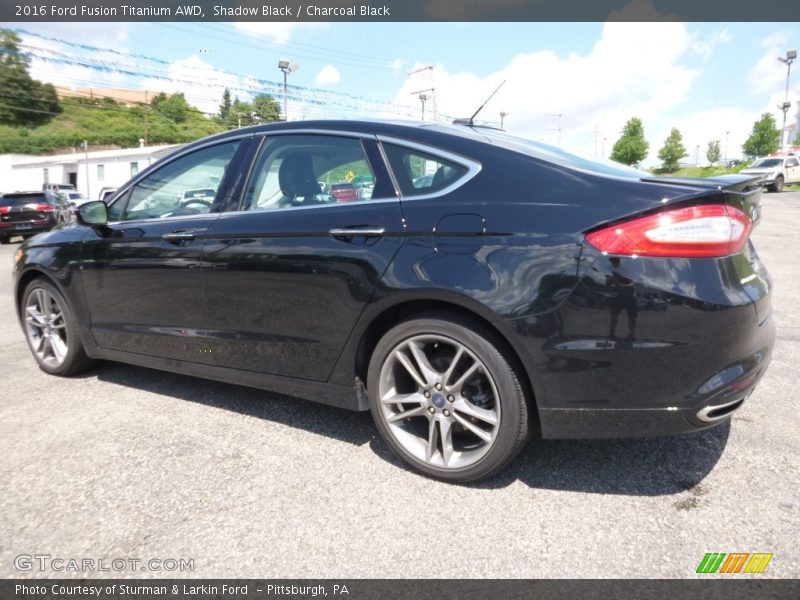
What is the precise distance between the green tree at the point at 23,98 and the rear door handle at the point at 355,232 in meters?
90.2

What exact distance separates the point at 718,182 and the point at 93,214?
11.6ft

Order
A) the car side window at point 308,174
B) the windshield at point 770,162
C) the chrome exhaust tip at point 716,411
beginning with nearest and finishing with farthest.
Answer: the chrome exhaust tip at point 716,411, the car side window at point 308,174, the windshield at point 770,162

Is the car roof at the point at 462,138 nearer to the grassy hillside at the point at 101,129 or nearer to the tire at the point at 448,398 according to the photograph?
the tire at the point at 448,398

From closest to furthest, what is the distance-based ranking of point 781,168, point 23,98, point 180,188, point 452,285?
point 452,285, point 180,188, point 781,168, point 23,98

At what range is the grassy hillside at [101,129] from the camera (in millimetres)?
77875

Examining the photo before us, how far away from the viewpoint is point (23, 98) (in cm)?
8362

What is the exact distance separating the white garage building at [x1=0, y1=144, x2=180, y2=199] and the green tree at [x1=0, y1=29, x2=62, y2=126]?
2073 cm

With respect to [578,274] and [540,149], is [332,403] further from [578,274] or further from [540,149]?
[540,149]

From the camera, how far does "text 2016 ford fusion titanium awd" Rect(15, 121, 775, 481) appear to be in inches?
87.3

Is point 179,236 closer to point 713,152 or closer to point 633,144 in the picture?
point 633,144

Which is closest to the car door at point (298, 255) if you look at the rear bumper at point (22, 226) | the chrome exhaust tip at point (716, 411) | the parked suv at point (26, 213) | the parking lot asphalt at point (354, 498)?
the parking lot asphalt at point (354, 498)

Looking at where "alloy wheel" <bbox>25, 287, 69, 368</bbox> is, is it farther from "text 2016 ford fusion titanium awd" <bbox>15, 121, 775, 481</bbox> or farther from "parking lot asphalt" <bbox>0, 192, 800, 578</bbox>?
"text 2016 ford fusion titanium awd" <bbox>15, 121, 775, 481</bbox>

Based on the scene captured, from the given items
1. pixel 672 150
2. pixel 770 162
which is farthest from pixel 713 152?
pixel 770 162
